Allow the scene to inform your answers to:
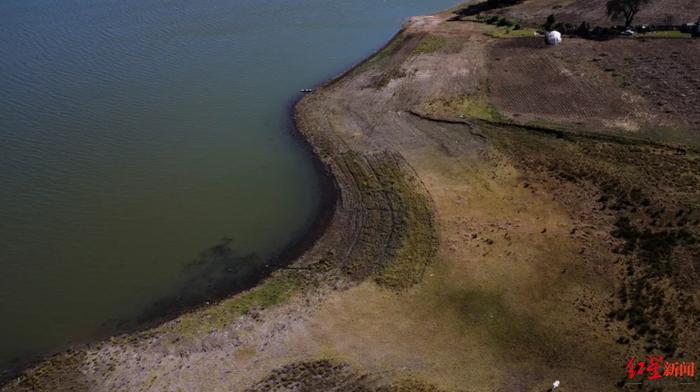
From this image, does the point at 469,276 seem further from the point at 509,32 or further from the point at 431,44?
the point at 509,32

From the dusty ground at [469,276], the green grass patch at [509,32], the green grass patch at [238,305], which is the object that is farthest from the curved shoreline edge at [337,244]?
the green grass patch at [509,32]

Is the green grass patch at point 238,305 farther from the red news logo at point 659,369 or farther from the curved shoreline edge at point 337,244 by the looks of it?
the red news logo at point 659,369

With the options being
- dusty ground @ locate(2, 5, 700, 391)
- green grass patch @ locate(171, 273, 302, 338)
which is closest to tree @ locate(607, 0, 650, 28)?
dusty ground @ locate(2, 5, 700, 391)

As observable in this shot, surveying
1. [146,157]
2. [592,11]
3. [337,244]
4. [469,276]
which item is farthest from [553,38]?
[146,157]

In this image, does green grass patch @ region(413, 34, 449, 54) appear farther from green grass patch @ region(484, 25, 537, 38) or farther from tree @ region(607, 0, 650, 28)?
tree @ region(607, 0, 650, 28)

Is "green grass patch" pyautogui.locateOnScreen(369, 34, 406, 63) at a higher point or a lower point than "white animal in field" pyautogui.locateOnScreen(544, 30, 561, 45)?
higher

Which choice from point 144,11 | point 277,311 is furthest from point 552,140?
point 144,11
